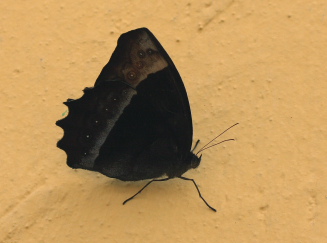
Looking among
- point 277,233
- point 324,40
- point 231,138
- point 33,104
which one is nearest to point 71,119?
point 33,104

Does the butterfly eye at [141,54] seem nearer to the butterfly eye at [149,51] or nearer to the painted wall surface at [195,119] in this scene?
the butterfly eye at [149,51]

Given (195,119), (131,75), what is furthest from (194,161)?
(131,75)

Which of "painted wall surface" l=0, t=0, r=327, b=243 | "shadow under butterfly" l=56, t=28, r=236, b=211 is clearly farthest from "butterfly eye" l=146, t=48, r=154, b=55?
"painted wall surface" l=0, t=0, r=327, b=243

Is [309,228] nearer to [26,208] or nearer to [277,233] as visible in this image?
[277,233]

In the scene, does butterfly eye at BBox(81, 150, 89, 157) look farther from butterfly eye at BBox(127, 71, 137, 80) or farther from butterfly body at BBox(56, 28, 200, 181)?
butterfly eye at BBox(127, 71, 137, 80)

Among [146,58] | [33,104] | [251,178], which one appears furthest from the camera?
[33,104]

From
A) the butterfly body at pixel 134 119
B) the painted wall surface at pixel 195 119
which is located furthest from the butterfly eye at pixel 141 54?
the painted wall surface at pixel 195 119
